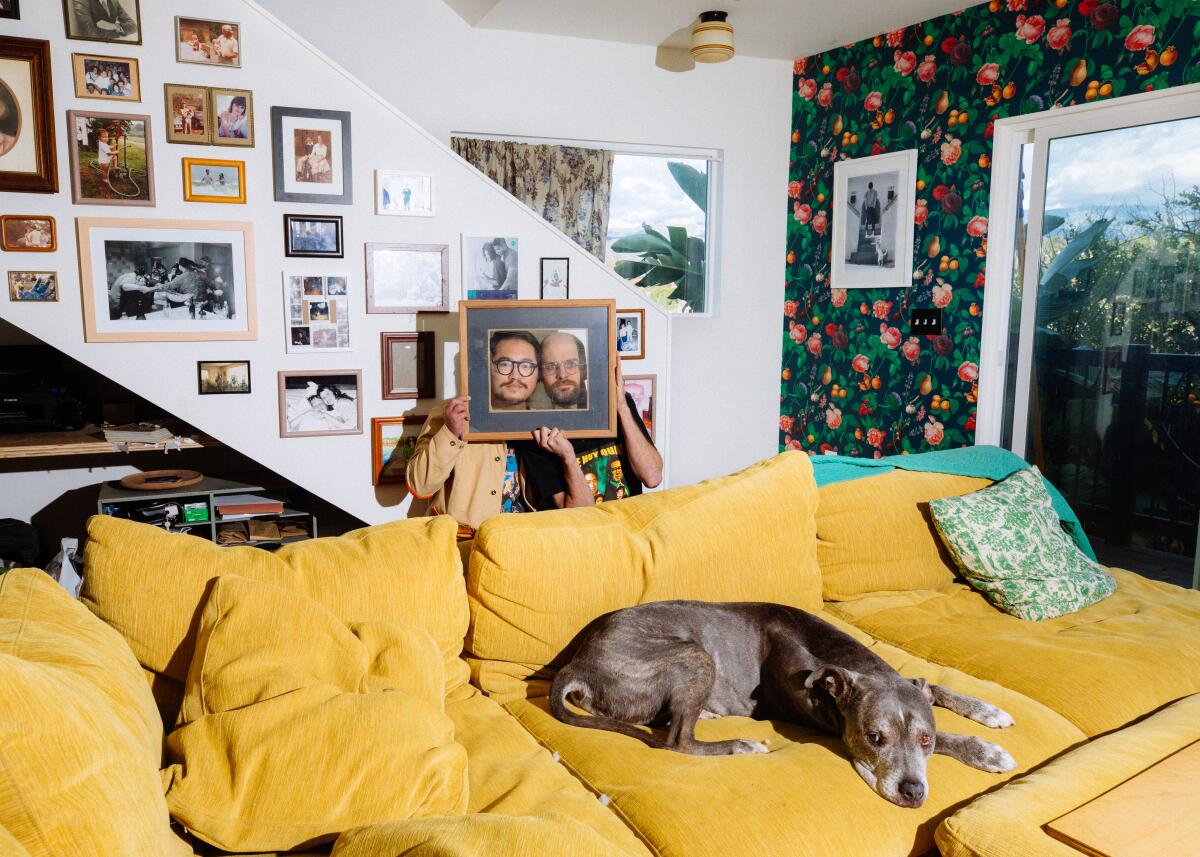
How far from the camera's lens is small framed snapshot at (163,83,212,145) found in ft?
9.93

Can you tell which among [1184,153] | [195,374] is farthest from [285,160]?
[1184,153]

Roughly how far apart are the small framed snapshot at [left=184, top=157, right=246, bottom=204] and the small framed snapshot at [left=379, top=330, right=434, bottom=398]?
2.33 ft

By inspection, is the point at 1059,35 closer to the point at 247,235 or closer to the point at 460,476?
the point at 460,476

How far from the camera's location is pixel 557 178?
15.4ft

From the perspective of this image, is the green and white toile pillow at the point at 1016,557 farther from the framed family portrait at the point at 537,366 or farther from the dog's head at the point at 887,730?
the framed family portrait at the point at 537,366

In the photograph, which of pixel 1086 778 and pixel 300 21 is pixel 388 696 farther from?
pixel 300 21

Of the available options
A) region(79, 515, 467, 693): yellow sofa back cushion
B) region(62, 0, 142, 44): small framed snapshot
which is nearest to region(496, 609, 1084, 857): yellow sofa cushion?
region(79, 515, 467, 693): yellow sofa back cushion

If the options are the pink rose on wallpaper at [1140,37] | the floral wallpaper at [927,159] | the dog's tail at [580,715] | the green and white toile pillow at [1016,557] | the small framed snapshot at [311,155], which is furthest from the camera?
the floral wallpaper at [927,159]

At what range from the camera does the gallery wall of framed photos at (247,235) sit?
294cm

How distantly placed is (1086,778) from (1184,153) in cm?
303

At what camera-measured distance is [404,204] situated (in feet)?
11.0

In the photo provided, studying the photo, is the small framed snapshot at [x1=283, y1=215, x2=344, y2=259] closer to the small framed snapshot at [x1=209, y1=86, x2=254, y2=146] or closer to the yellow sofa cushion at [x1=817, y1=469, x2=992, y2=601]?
the small framed snapshot at [x1=209, y1=86, x2=254, y2=146]

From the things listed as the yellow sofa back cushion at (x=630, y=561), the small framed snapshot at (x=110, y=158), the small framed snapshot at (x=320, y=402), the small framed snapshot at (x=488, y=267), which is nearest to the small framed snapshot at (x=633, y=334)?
the small framed snapshot at (x=488, y=267)

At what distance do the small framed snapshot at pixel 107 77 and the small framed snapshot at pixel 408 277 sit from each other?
911mm
